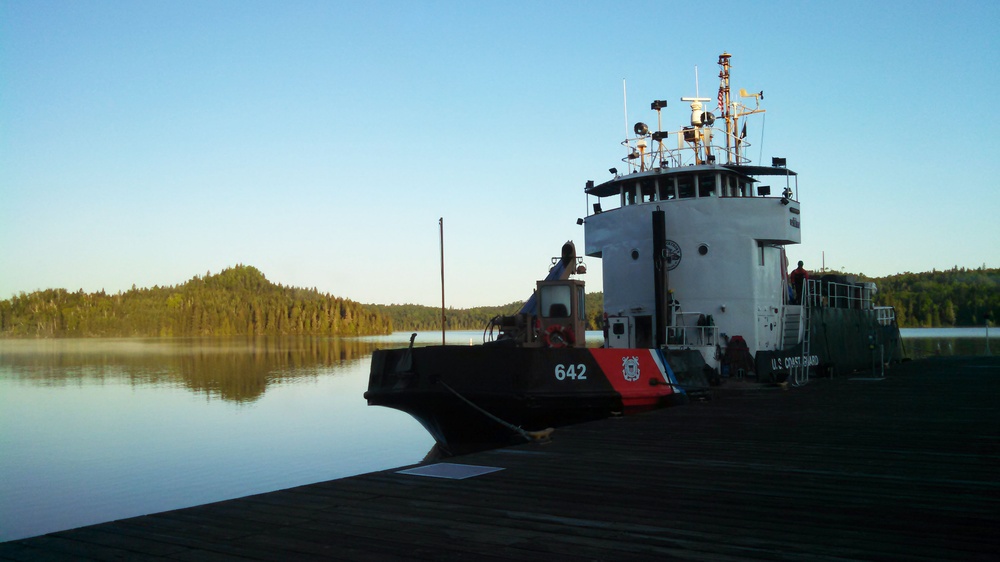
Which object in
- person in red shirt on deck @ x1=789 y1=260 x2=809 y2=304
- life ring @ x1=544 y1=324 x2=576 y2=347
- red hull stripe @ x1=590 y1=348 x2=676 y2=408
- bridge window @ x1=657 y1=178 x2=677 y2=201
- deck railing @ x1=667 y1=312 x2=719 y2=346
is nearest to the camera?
red hull stripe @ x1=590 y1=348 x2=676 y2=408

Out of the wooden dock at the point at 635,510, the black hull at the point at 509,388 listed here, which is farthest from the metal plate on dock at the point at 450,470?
the black hull at the point at 509,388

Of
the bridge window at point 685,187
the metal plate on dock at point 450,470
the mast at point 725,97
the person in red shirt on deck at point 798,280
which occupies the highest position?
the mast at point 725,97

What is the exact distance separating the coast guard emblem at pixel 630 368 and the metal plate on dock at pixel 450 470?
5.31 meters

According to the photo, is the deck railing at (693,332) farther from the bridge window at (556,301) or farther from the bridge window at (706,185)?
the bridge window at (556,301)

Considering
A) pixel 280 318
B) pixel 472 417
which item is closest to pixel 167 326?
pixel 280 318

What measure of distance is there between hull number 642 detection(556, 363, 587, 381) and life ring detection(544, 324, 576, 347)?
893mm

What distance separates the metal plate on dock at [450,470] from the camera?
19.5ft

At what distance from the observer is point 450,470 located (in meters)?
6.19

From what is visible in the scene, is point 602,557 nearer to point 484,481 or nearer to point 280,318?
point 484,481

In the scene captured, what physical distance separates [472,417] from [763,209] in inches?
300

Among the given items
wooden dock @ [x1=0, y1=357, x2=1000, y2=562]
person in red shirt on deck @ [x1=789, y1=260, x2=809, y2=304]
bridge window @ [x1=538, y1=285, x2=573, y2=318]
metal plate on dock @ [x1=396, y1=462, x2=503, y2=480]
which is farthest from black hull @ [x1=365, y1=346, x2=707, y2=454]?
person in red shirt on deck @ [x1=789, y1=260, x2=809, y2=304]

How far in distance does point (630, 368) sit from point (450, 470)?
5812 mm

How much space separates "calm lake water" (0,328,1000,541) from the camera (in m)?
13.5

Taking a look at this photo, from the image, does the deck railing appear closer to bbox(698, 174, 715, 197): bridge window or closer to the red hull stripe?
the red hull stripe
